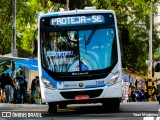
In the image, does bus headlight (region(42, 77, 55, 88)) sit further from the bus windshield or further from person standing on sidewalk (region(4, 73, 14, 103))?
person standing on sidewalk (region(4, 73, 14, 103))

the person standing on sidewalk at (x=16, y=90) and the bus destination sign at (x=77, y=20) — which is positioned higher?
the bus destination sign at (x=77, y=20)

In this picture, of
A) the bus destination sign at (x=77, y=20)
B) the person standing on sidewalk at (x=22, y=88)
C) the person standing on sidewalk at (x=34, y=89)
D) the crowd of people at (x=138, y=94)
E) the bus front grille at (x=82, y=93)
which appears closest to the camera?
the bus front grille at (x=82, y=93)

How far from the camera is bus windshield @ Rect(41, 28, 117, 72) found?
61.0 ft

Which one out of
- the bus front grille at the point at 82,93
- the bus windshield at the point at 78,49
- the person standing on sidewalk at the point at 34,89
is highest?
the bus windshield at the point at 78,49

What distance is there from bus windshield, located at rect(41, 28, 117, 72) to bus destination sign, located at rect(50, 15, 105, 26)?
26 centimetres

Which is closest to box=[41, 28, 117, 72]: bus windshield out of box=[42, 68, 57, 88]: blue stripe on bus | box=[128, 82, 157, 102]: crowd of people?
box=[42, 68, 57, 88]: blue stripe on bus

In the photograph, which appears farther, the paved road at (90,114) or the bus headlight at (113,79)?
the bus headlight at (113,79)

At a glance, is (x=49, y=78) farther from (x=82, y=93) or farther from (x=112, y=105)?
(x=112, y=105)

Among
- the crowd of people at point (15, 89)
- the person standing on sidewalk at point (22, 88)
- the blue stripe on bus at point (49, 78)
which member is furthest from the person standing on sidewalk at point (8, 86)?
the blue stripe on bus at point (49, 78)

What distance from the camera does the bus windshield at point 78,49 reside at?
18.6m

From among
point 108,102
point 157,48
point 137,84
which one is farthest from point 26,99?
point 157,48

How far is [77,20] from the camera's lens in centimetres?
1908

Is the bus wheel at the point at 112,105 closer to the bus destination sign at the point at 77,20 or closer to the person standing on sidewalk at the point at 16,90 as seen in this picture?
the bus destination sign at the point at 77,20

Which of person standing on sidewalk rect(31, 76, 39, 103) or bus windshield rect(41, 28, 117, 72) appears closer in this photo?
bus windshield rect(41, 28, 117, 72)
